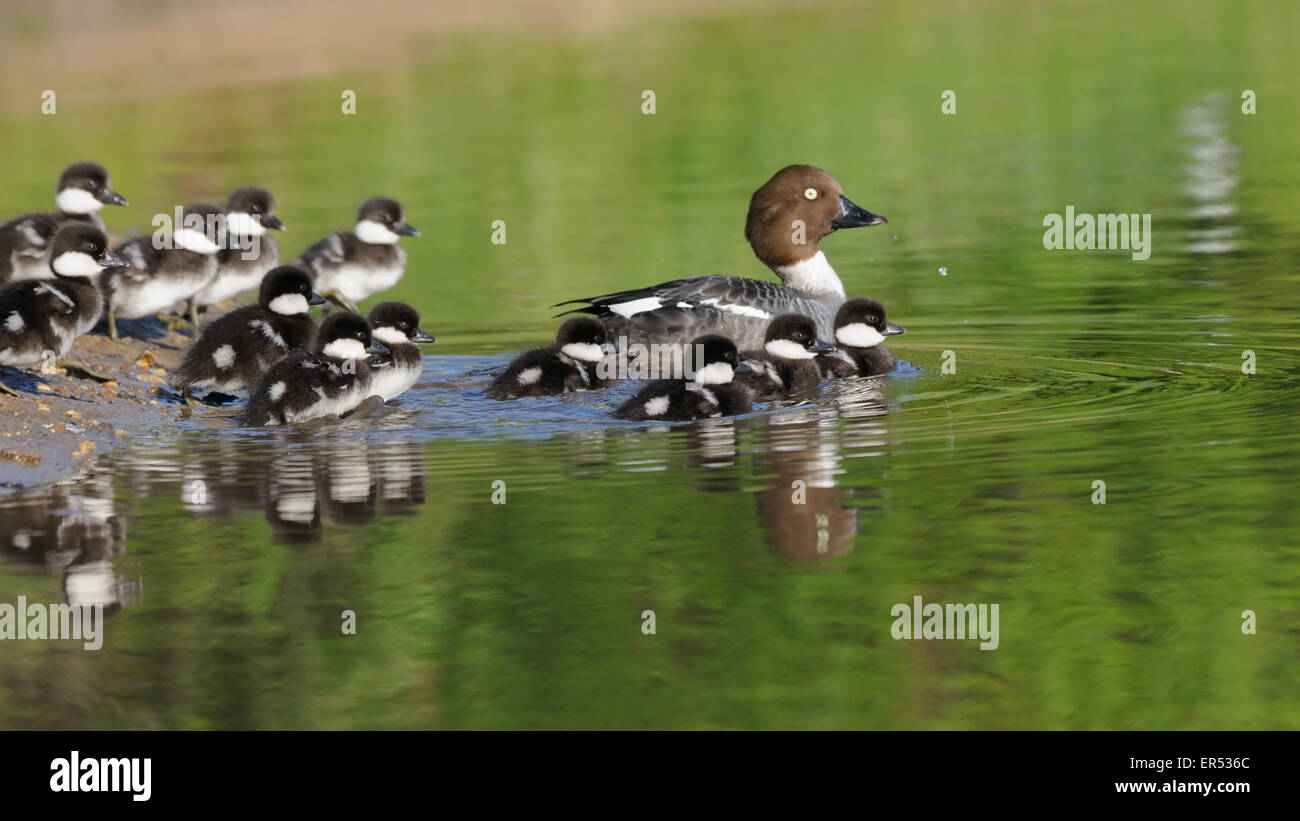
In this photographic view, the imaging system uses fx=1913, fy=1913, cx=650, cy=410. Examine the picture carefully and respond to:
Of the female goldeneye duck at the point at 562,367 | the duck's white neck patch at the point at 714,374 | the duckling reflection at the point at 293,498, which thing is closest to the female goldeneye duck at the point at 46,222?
the female goldeneye duck at the point at 562,367

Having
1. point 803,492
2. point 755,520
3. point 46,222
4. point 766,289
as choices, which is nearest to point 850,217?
point 766,289

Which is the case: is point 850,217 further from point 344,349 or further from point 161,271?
point 161,271

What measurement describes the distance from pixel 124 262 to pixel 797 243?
3.92m

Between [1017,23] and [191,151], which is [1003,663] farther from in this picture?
[1017,23]

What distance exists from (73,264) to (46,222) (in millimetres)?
1368

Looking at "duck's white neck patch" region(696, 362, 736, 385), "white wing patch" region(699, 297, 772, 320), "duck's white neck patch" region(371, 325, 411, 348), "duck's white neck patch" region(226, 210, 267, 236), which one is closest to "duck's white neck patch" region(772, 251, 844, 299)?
"white wing patch" region(699, 297, 772, 320)

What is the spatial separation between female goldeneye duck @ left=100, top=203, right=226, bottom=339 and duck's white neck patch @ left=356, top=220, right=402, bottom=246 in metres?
1.35

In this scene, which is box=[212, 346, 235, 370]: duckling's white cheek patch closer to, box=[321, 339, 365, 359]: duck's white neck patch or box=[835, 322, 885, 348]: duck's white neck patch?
box=[321, 339, 365, 359]: duck's white neck patch

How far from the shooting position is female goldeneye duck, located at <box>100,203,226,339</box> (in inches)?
438

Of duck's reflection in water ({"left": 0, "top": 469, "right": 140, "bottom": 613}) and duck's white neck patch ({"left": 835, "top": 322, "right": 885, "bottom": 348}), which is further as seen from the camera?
duck's white neck patch ({"left": 835, "top": 322, "right": 885, "bottom": 348})

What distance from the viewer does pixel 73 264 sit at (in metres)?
10.5

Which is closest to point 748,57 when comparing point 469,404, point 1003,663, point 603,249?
point 603,249

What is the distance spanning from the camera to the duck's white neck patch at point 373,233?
41.5ft

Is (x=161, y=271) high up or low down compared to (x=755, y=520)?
up
